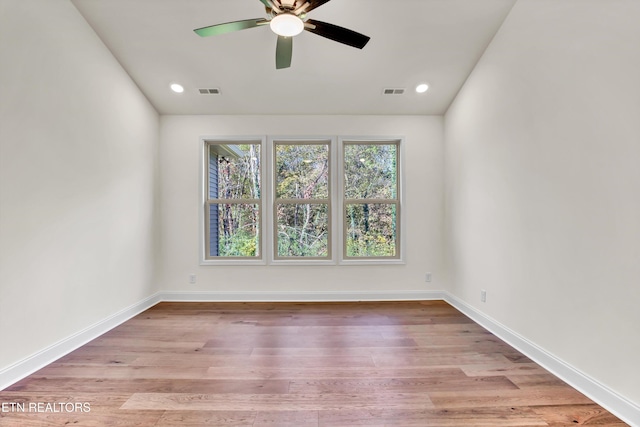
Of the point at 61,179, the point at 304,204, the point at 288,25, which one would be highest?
the point at 288,25

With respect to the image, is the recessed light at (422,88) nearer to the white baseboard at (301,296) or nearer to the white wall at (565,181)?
the white wall at (565,181)

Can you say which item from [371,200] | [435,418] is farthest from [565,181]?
[371,200]

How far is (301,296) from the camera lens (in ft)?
12.8

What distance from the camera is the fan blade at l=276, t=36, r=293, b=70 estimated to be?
2205mm

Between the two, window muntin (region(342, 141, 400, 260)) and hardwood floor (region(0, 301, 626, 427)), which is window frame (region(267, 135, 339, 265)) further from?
hardwood floor (region(0, 301, 626, 427))

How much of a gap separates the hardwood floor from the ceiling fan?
8.08ft

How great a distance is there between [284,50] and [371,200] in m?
2.34

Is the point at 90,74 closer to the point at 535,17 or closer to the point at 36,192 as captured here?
the point at 36,192

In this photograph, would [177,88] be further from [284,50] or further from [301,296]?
[301,296]

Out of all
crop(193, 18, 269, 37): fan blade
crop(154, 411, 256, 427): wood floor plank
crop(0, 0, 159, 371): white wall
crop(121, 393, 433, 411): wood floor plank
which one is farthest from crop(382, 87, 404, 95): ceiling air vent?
crop(154, 411, 256, 427): wood floor plank

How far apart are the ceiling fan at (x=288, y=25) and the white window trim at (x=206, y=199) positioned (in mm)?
1756

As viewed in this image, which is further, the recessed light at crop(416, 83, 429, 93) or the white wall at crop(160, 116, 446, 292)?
the white wall at crop(160, 116, 446, 292)

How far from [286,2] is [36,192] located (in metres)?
2.31

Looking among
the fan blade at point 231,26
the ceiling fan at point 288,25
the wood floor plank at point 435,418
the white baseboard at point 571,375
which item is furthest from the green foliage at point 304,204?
the wood floor plank at point 435,418
